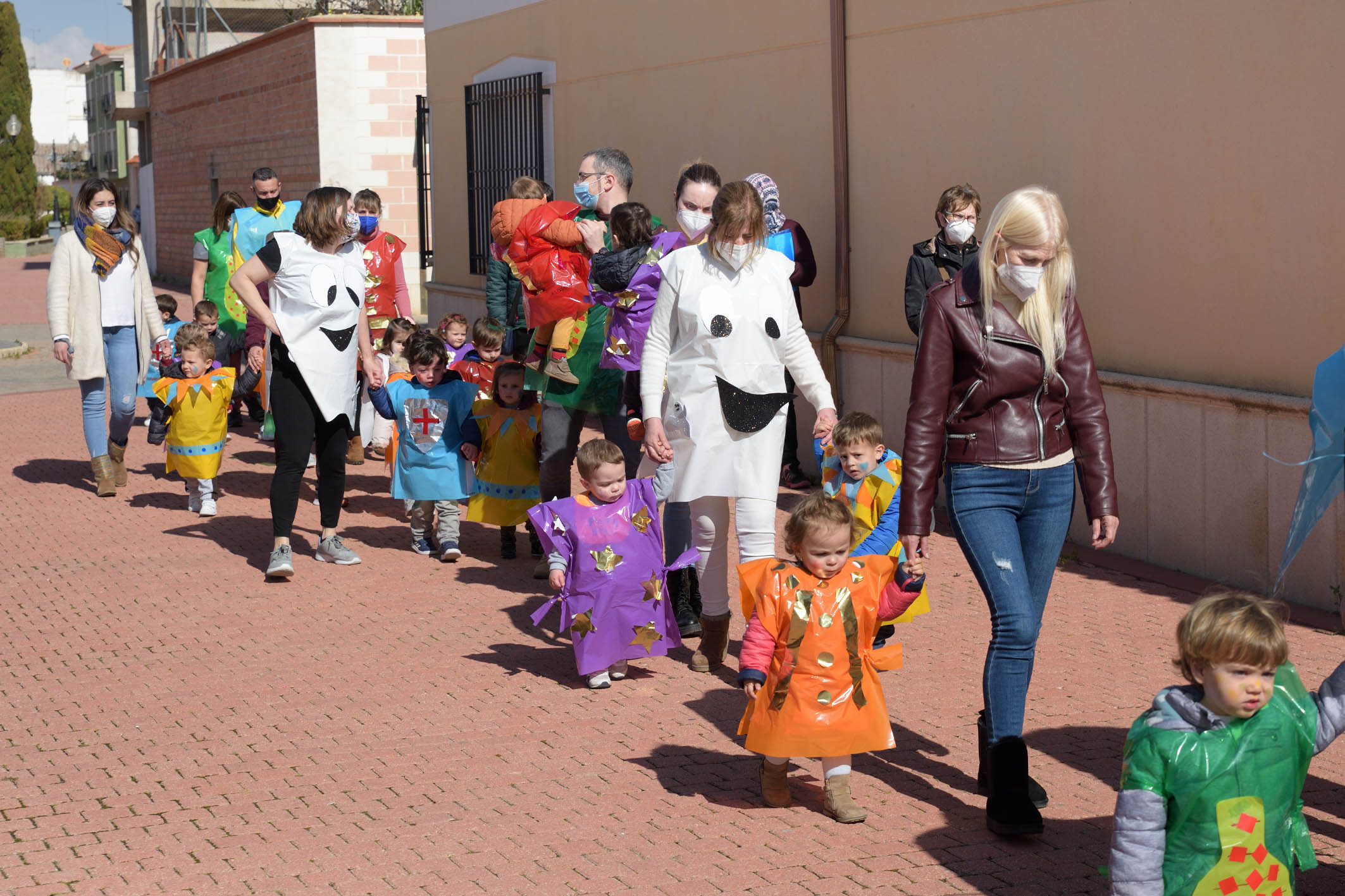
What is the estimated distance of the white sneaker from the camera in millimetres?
6023

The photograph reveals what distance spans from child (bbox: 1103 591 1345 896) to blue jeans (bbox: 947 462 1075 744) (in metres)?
1.02

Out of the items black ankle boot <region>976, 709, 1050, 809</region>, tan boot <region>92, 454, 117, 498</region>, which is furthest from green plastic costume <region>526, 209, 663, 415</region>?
tan boot <region>92, 454, 117, 498</region>

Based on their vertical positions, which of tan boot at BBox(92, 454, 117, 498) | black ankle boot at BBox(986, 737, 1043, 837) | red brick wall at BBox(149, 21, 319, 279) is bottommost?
black ankle boot at BBox(986, 737, 1043, 837)

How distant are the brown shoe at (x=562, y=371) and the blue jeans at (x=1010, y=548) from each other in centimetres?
318

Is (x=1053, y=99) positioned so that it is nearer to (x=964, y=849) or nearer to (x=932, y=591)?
(x=932, y=591)

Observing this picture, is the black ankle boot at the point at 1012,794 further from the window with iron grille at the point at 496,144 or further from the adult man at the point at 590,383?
the window with iron grille at the point at 496,144

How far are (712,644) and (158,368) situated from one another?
23.5ft

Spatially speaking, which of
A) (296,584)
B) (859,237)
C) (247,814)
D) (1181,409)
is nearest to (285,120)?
(859,237)

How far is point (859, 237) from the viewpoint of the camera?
1039 centimetres

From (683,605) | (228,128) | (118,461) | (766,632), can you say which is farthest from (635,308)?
(228,128)

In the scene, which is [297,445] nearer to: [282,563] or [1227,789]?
[282,563]

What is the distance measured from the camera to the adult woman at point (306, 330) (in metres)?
7.74

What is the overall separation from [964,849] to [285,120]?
21.4 m

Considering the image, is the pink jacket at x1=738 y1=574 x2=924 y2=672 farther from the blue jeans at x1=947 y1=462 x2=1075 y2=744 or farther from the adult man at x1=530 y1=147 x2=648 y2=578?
the adult man at x1=530 y1=147 x2=648 y2=578
